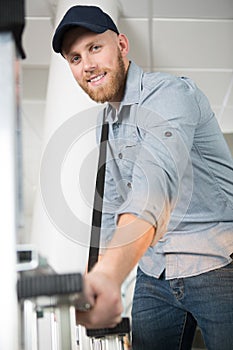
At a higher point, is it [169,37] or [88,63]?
[88,63]

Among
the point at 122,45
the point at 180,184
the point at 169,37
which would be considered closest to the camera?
the point at 180,184

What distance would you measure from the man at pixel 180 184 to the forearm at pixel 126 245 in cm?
22

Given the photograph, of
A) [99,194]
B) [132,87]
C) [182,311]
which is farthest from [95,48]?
[182,311]

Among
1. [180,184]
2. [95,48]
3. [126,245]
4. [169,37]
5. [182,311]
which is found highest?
[95,48]

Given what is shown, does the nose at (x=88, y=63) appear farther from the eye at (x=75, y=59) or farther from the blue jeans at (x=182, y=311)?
the blue jeans at (x=182, y=311)

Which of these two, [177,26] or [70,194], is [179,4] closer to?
[177,26]

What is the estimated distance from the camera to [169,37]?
3.08 metres

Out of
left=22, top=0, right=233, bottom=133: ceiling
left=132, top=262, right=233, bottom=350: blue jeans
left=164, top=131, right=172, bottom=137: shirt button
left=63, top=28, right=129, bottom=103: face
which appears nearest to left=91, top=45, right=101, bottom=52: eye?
left=63, top=28, right=129, bottom=103: face

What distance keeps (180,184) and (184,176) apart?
4cm

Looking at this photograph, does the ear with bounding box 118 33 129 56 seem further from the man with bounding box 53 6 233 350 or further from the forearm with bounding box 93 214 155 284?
the forearm with bounding box 93 214 155 284

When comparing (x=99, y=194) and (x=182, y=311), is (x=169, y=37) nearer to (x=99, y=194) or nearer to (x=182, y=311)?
(x=99, y=194)

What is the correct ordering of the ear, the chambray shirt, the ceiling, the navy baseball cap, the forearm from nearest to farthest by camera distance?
the forearm → the chambray shirt → the navy baseball cap → the ear → the ceiling

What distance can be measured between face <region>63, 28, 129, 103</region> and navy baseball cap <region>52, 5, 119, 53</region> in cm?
2

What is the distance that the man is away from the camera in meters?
1.15
